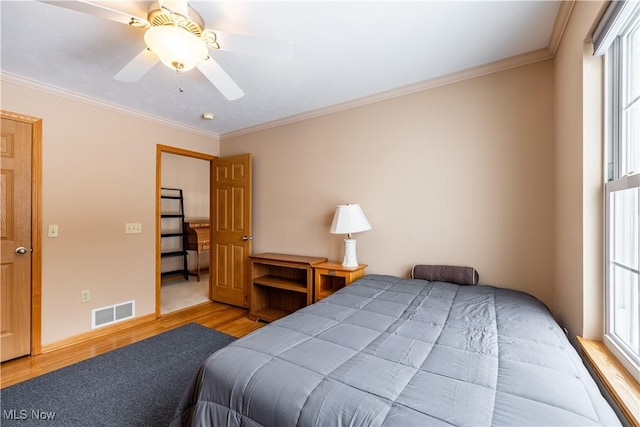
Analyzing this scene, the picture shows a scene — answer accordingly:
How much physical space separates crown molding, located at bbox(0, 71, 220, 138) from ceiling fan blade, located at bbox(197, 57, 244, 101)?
6.01 feet

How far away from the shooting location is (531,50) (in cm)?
206

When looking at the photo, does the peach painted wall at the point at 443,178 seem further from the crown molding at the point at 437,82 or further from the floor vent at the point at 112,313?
the floor vent at the point at 112,313

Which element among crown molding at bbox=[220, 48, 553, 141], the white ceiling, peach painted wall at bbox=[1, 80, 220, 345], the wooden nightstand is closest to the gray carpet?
peach painted wall at bbox=[1, 80, 220, 345]

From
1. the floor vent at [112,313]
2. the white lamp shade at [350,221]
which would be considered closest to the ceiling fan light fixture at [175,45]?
the white lamp shade at [350,221]

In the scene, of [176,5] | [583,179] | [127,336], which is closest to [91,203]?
[127,336]

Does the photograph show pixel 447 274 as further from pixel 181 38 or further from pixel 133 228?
pixel 133 228

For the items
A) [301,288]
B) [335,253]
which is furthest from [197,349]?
[335,253]

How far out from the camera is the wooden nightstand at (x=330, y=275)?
2633 mm

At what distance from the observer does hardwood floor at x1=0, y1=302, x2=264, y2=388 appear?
224cm

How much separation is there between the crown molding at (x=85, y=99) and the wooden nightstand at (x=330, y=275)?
8.47 feet

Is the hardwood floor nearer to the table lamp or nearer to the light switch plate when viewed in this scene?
the light switch plate

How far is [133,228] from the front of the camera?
317cm

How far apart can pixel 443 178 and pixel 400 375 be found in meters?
1.90

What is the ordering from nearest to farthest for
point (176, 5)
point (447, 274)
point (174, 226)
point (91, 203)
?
point (176, 5) → point (447, 274) → point (91, 203) → point (174, 226)
